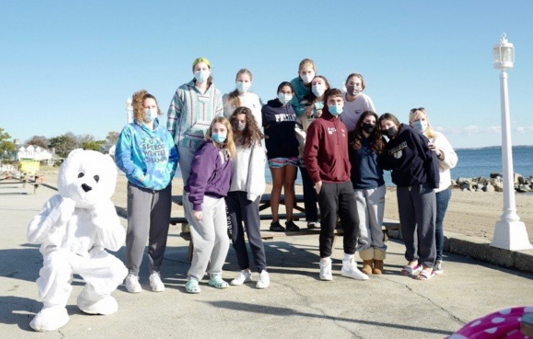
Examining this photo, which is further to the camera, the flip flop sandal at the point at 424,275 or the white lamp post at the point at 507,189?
the white lamp post at the point at 507,189

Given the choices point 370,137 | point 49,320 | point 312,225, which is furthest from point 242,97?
point 49,320

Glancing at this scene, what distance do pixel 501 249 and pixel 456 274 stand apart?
826 mm

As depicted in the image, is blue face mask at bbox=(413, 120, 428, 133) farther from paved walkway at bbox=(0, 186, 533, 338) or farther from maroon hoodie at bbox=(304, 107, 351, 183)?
paved walkway at bbox=(0, 186, 533, 338)

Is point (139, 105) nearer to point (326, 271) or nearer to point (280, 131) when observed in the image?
point (280, 131)

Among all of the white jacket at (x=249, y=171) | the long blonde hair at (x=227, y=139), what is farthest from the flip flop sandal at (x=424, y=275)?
the long blonde hair at (x=227, y=139)

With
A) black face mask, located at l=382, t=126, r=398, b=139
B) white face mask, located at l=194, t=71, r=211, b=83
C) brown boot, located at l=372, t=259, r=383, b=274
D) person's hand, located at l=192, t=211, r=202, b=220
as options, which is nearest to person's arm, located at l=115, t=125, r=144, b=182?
person's hand, located at l=192, t=211, r=202, b=220

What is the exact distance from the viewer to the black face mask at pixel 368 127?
601cm

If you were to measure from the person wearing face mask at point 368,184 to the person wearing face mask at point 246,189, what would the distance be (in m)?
1.11

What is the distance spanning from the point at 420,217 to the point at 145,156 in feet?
9.92

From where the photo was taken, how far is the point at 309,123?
6363 mm

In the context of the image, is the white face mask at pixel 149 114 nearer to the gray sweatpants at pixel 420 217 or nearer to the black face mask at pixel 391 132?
the black face mask at pixel 391 132

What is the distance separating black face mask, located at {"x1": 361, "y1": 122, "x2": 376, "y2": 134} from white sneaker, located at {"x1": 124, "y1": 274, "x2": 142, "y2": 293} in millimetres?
2985

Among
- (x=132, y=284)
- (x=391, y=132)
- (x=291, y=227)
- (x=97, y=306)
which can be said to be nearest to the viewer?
(x=97, y=306)

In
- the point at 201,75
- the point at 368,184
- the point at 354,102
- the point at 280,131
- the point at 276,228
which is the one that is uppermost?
the point at 201,75
